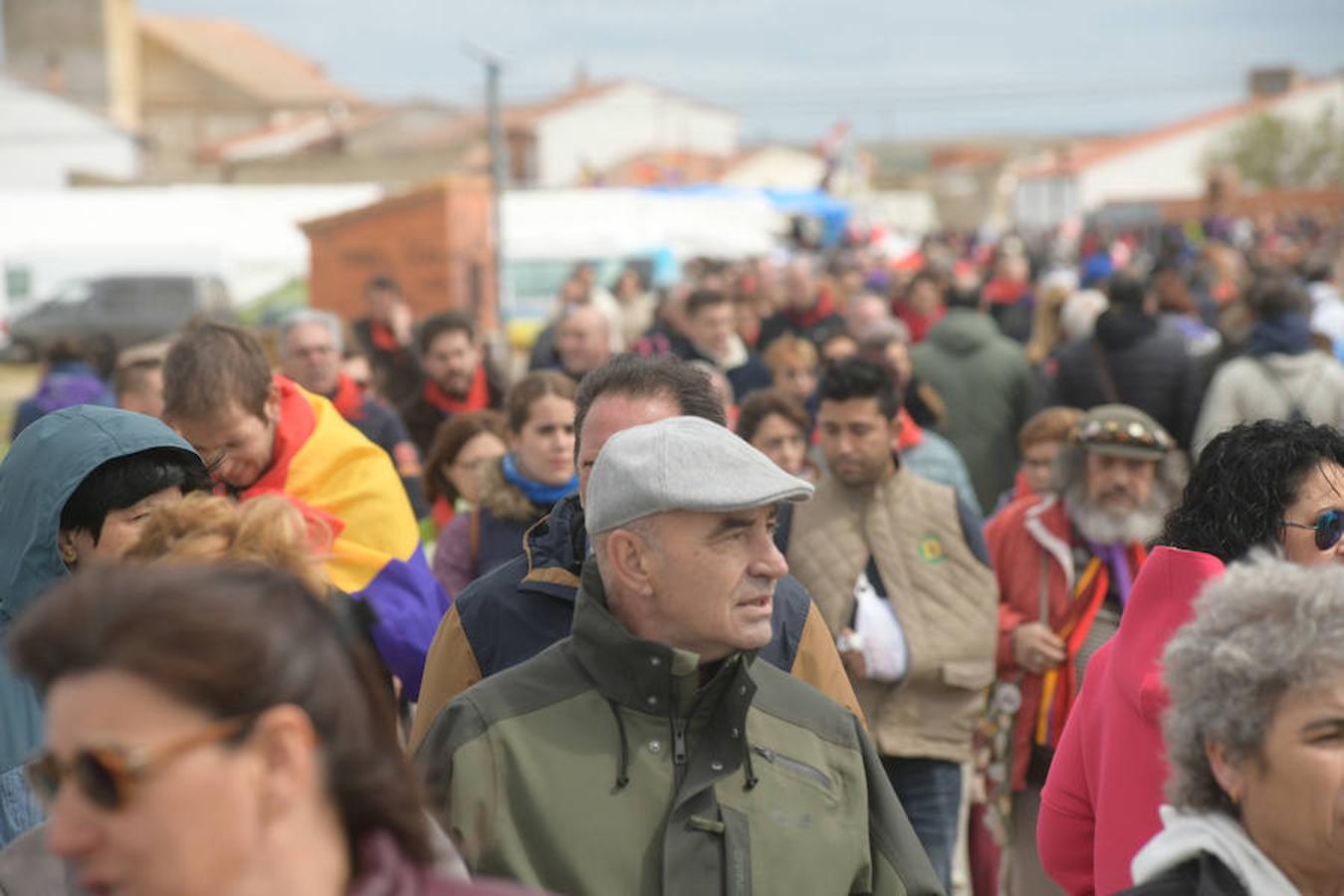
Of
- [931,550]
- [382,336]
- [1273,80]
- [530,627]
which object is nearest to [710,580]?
[530,627]

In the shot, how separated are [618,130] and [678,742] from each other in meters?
88.1

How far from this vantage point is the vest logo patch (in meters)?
5.92

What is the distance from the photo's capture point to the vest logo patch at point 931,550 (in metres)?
5.92

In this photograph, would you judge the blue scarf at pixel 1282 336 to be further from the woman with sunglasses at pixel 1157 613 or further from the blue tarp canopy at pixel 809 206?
the blue tarp canopy at pixel 809 206

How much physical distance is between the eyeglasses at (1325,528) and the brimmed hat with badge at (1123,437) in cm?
228

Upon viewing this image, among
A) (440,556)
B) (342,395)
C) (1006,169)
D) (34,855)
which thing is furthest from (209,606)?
(1006,169)

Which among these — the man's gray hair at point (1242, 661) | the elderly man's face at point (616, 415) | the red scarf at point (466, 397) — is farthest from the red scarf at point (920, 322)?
the man's gray hair at point (1242, 661)

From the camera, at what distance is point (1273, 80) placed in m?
110

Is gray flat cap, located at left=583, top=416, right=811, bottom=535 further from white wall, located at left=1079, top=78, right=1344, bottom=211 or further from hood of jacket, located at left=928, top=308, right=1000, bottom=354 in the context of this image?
white wall, located at left=1079, top=78, right=1344, bottom=211

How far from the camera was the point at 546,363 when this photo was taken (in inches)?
420

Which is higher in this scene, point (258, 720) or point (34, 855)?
point (258, 720)

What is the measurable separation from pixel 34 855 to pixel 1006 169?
4165 inches

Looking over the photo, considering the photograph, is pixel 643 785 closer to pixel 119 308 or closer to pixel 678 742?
pixel 678 742

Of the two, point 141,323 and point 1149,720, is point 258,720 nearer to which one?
point 1149,720
